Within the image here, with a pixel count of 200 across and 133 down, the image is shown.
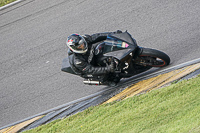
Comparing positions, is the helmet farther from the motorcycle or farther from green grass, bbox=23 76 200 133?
green grass, bbox=23 76 200 133

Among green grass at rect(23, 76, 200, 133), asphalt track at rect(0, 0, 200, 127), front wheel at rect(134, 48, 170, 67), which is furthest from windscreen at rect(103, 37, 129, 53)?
asphalt track at rect(0, 0, 200, 127)

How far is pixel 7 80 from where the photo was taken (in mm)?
9891

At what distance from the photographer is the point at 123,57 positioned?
23.7 feet

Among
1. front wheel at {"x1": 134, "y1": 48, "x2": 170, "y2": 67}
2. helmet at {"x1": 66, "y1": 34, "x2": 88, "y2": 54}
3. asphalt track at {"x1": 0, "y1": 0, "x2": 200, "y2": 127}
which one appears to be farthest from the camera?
asphalt track at {"x1": 0, "y1": 0, "x2": 200, "y2": 127}

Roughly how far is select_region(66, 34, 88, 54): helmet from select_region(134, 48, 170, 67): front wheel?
1281mm

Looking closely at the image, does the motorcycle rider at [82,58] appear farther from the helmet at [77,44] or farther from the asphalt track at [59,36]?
the asphalt track at [59,36]

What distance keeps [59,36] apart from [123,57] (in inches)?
155

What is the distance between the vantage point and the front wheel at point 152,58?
24.3 feet

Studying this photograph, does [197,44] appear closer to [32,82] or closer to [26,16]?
[32,82]

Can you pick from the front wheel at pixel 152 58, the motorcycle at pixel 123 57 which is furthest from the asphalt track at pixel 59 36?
the motorcycle at pixel 123 57

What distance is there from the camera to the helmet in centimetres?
720

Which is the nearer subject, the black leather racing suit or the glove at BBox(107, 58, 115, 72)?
the glove at BBox(107, 58, 115, 72)

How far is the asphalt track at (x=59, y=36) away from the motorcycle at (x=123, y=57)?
64 centimetres

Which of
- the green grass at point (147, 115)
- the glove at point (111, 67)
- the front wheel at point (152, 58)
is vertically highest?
the glove at point (111, 67)
